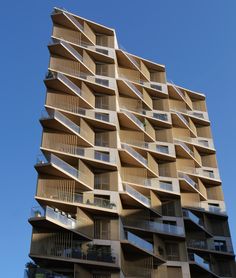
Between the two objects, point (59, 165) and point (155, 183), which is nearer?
point (59, 165)

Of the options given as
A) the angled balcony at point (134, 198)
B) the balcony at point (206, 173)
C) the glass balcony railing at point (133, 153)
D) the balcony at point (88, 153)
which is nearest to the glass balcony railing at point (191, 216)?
the angled balcony at point (134, 198)

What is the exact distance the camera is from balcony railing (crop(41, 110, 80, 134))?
4556cm

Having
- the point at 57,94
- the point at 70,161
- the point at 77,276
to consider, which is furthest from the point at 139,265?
the point at 57,94

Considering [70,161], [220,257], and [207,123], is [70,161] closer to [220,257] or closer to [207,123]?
[220,257]

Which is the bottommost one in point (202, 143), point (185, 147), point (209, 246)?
point (209, 246)

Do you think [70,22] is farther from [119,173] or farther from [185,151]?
[185,151]

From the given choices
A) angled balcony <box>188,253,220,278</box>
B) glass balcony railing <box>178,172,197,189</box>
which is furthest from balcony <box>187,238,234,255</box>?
glass balcony railing <box>178,172,197,189</box>

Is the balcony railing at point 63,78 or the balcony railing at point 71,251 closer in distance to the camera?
the balcony railing at point 71,251

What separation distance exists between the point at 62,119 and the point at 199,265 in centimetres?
2049

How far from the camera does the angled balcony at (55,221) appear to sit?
127ft

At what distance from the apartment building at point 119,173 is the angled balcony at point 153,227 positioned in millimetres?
125

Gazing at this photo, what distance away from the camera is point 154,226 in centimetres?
4700

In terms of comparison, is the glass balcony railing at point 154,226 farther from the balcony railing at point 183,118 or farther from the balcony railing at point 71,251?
the balcony railing at point 183,118

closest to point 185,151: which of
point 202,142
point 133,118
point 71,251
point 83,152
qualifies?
point 202,142
